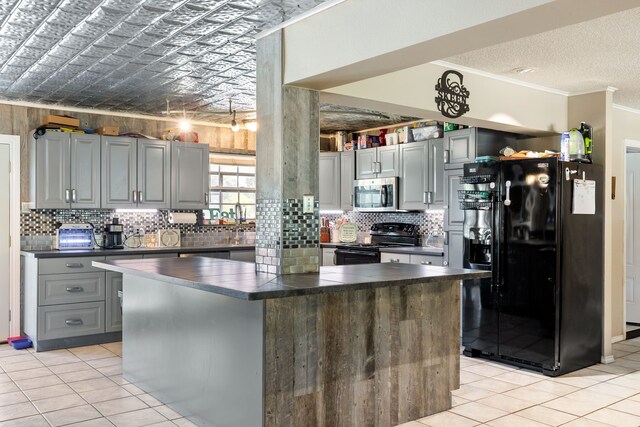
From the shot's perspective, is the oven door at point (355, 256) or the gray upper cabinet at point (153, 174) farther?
the oven door at point (355, 256)

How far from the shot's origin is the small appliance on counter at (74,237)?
229 inches

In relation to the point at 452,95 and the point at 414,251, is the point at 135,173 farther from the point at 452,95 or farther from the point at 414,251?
the point at 452,95

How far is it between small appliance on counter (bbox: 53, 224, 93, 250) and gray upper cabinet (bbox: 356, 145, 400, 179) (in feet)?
10.6

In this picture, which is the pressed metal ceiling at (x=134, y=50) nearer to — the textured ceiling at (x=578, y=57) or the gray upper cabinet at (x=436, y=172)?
the textured ceiling at (x=578, y=57)

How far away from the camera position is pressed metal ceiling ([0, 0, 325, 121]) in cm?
329

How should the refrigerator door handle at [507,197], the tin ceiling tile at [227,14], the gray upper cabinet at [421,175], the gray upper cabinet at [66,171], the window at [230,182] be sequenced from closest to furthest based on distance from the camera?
the tin ceiling tile at [227,14] → the refrigerator door handle at [507,197] → the gray upper cabinet at [66,171] → the gray upper cabinet at [421,175] → the window at [230,182]

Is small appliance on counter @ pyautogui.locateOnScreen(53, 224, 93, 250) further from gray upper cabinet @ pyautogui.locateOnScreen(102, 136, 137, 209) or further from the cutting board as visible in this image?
the cutting board

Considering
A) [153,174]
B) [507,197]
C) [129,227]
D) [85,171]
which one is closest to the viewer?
[507,197]

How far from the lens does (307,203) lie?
3.66 m

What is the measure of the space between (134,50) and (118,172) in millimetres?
2182

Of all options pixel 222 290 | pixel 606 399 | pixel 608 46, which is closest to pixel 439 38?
pixel 222 290

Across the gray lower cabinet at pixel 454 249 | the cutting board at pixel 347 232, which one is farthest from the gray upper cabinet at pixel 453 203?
the cutting board at pixel 347 232

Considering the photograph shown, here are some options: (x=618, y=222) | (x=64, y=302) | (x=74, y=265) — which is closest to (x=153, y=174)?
(x=74, y=265)

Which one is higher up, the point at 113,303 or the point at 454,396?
the point at 113,303
